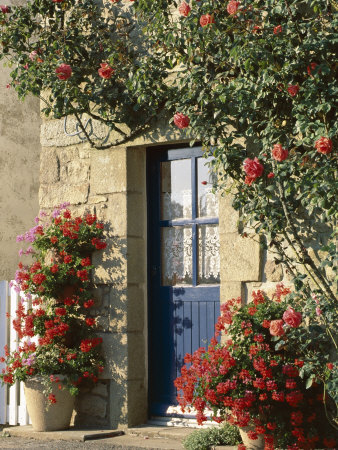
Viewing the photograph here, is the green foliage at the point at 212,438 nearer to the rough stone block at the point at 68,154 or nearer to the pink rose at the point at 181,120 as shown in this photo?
the pink rose at the point at 181,120

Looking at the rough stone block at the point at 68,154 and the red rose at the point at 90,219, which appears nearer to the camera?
the red rose at the point at 90,219

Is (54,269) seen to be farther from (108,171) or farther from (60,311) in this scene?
(108,171)

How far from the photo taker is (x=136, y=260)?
6.75m

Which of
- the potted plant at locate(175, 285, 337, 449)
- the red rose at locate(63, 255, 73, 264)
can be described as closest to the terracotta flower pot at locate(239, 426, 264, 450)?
the potted plant at locate(175, 285, 337, 449)

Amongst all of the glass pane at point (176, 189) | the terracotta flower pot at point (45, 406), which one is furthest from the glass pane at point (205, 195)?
the terracotta flower pot at point (45, 406)

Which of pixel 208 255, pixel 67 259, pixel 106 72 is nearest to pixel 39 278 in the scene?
pixel 67 259

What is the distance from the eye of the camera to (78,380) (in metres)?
6.49

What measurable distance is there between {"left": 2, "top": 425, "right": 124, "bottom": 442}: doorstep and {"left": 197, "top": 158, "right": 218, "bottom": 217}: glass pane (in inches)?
77.7

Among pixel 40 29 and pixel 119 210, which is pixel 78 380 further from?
A: pixel 40 29

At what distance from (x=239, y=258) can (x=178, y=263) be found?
888 mm

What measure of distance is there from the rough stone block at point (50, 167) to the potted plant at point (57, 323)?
1.25 ft

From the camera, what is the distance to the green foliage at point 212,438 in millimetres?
5496

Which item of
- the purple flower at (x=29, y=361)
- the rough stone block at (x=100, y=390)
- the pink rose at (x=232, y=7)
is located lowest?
the rough stone block at (x=100, y=390)

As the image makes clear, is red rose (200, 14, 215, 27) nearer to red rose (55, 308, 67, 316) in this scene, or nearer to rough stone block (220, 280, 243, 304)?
rough stone block (220, 280, 243, 304)
